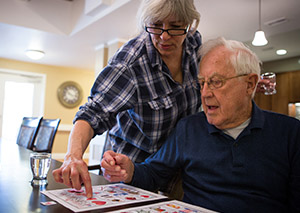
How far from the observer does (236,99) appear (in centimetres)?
119

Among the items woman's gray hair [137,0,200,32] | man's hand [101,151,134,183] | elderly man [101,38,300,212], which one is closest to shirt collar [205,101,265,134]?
elderly man [101,38,300,212]

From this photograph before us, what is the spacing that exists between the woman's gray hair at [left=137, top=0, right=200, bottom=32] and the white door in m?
7.13

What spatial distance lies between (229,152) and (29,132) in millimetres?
2451

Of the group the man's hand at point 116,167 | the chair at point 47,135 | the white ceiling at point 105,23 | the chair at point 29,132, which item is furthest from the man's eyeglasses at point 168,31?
the white ceiling at point 105,23

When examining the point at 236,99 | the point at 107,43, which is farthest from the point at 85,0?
the point at 236,99

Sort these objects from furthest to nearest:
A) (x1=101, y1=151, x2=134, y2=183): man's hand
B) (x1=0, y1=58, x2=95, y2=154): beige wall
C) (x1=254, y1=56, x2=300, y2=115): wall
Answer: (x1=0, y1=58, x2=95, y2=154): beige wall
(x1=254, y1=56, x2=300, y2=115): wall
(x1=101, y1=151, x2=134, y2=183): man's hand

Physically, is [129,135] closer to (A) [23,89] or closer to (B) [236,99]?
(B) [236,99]

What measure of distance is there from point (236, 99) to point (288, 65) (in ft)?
16.1

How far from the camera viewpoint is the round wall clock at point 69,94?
800cm

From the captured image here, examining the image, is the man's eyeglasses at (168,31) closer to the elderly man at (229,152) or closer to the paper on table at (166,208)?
the elderly man at (229,152)

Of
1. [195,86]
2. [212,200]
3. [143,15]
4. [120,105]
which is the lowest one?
[212,200]

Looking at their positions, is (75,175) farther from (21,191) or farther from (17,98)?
(17,98)

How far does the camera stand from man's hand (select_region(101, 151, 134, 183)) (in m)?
1.02

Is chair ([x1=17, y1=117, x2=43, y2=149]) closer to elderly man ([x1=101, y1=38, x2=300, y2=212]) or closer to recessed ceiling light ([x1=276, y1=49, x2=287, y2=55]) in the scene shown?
elderly man ([x1=101, y1=38, x2=300, y2=212])
